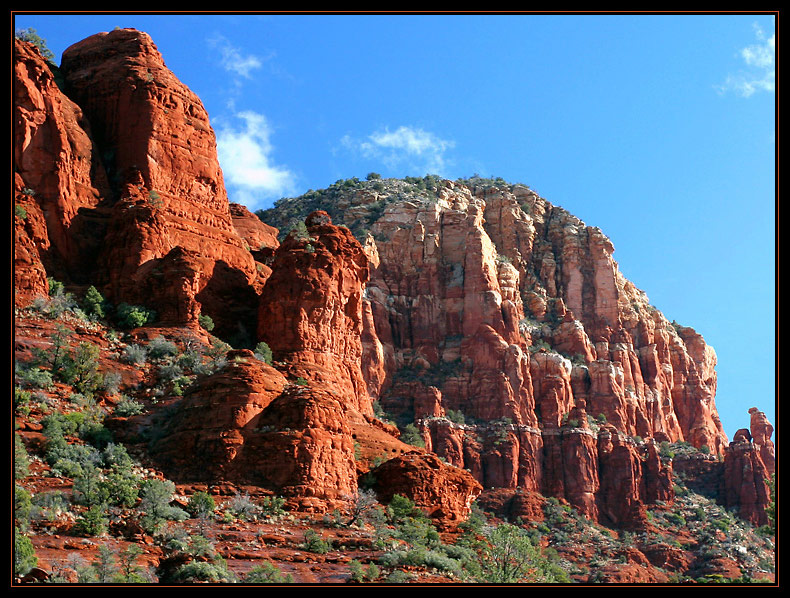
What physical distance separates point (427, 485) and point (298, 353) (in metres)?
11.3

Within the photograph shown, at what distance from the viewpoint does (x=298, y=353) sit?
63.1 m

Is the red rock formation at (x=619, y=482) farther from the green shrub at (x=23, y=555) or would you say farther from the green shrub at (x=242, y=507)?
the green shrub at (x=23, y=555)

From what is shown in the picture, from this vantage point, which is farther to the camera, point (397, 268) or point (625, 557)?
point (397, 268)

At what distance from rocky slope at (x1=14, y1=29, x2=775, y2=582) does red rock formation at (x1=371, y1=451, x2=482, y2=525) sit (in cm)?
13

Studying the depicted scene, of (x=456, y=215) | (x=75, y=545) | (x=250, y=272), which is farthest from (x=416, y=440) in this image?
(x=75, y=545)

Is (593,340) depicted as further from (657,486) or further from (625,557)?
(625,557)

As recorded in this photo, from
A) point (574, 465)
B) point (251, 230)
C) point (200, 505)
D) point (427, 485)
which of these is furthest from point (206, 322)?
point (574, 465)

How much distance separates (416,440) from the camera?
8900 centimetres

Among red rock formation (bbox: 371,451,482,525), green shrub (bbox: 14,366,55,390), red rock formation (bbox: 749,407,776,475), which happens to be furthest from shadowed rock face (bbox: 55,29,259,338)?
red rock formation (bbox: 749,407,776,475)

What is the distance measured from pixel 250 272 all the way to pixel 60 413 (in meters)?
20.8

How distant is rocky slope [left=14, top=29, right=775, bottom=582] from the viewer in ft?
169

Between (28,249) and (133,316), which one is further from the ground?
(28,249)

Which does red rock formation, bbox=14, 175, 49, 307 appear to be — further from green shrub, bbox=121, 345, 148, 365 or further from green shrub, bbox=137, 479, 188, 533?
green shrub, bbox=137, 479, 188, 533

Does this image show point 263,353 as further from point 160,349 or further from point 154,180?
point 154,180
